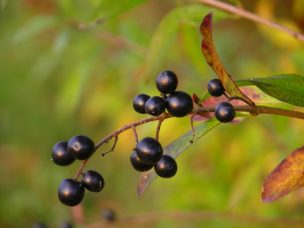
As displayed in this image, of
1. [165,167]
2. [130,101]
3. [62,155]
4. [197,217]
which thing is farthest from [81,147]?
[130,101]

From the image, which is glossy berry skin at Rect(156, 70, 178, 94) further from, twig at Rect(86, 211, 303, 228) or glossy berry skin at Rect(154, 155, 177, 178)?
twig at Rect(86, 211, 303, 228)

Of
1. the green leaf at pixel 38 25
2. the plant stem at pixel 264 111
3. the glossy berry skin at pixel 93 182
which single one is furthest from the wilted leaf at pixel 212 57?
the green leaf at pixel 38 25

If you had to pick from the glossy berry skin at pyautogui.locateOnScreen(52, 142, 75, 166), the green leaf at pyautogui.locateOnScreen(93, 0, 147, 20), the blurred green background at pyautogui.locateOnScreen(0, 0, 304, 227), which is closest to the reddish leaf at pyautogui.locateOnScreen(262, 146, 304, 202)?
the glossy berry skin at pyautogui.locateOnScreen(52, 142, 75, 166)

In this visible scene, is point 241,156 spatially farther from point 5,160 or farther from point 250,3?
point 5,160

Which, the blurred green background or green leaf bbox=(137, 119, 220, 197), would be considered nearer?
green leaf bbox=(137, 119, 220, 197)

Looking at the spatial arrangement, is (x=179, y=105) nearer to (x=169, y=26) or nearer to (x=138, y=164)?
(x=138, y=164)

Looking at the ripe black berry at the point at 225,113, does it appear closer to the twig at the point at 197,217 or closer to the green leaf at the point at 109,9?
the green leaf at the point at 109,9
